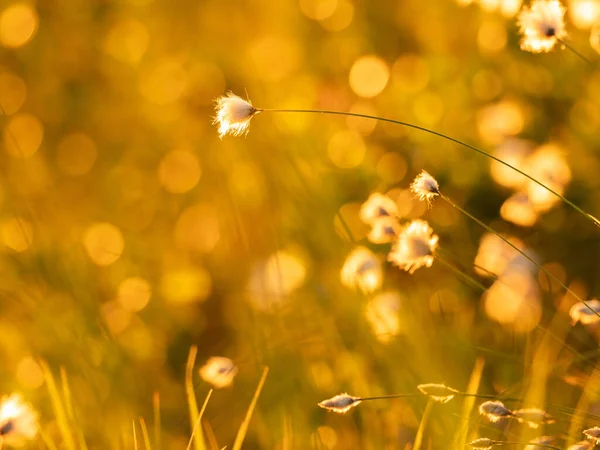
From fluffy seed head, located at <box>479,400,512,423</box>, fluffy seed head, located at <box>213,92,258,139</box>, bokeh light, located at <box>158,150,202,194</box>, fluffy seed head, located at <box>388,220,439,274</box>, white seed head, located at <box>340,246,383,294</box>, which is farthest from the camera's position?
bokeh light, located at <box>158,150,202,194</box>

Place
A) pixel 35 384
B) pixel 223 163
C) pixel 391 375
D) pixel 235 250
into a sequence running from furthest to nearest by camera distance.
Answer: pixel 223 163 < pixel 235 250 < pixel 35 384 < pixel 391 375

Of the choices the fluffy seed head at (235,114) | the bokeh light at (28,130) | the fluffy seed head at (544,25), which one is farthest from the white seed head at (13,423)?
the bokeh light at (28,130)

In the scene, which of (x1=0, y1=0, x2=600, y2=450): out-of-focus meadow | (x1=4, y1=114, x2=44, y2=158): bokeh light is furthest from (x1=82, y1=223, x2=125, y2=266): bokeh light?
(x1=4, y1=114, x2=44, y2=158): bokeh light

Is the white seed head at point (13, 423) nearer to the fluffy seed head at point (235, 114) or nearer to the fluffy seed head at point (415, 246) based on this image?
the fluffy seed head at point (235, 114)

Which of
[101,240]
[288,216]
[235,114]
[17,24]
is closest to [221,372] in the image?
[235,114]

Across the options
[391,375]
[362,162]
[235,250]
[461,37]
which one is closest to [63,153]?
[235,250]

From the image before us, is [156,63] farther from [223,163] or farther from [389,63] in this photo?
[389,63]

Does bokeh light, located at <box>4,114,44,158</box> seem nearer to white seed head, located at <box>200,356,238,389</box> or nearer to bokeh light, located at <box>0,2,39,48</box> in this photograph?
bokeh light, located at <box>0,2,39,48</box>
